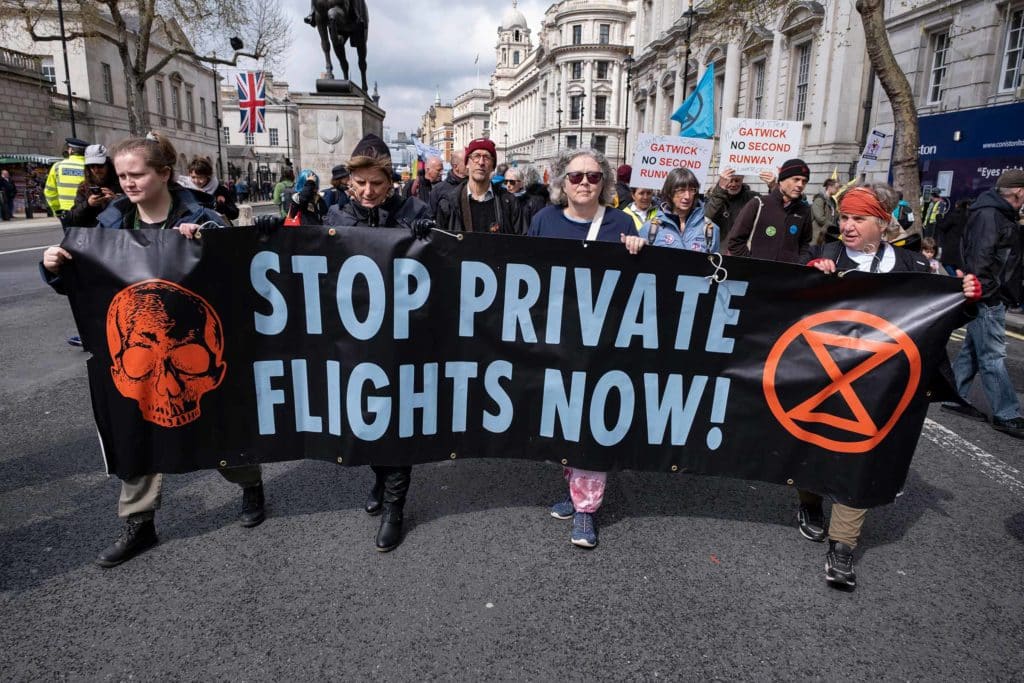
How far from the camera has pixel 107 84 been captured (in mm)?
46156

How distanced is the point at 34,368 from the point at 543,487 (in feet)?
17.6

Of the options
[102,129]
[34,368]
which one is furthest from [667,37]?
[34,368]

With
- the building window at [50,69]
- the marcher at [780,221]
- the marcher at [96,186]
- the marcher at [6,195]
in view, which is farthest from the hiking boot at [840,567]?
the building window at [50,69]

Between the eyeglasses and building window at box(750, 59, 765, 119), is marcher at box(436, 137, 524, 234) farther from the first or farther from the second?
building window at box(750, 59, 765, 119)

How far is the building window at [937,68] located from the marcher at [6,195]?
33178 mm

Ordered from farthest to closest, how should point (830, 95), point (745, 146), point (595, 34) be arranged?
point (595, 34)
point (830, 95)
point (745, 146)

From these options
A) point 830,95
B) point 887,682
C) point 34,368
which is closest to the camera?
point 887,682

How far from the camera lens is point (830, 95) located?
24.9 m

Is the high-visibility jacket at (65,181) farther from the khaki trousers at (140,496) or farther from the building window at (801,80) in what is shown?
the building window at (801,80)

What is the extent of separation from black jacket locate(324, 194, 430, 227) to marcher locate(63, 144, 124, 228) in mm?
2710

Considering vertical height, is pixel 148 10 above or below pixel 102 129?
above

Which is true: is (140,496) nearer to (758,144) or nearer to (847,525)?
(847,525)

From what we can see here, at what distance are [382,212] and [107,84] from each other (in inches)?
2105

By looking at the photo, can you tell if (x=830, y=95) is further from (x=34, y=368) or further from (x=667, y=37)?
(x=34, y=368)
